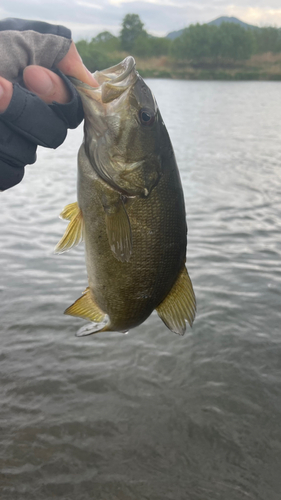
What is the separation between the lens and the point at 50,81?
7.25 ft

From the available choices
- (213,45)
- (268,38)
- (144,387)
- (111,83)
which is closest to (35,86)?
(111,83)

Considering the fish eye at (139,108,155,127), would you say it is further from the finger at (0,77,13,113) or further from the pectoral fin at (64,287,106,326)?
the pectoral fin at (64,287,106,326)

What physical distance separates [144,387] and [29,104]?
9.60 ft

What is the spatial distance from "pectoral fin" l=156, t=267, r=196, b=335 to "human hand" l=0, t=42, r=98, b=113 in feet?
3.43

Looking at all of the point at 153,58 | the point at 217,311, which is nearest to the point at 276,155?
the point at 217,311

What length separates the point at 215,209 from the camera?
9.65m

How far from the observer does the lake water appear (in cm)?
348

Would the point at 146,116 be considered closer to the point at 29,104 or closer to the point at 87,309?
the point at 29,104

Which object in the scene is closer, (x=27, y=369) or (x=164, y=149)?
(x=164, y=149)

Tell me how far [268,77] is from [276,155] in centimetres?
6659

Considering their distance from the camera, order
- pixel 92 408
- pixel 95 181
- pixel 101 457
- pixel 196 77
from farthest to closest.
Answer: pixel 196 77, pixel 92 408, pixel 101 457, pixel 95 181

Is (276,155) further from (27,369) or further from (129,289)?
(129,289)

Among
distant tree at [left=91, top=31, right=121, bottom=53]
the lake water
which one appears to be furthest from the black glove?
distant tree at [left=91, top=31, right=121, bottom=53]

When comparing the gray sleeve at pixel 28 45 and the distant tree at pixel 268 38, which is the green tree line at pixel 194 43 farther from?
the gray sleeve at pixel 28 45
